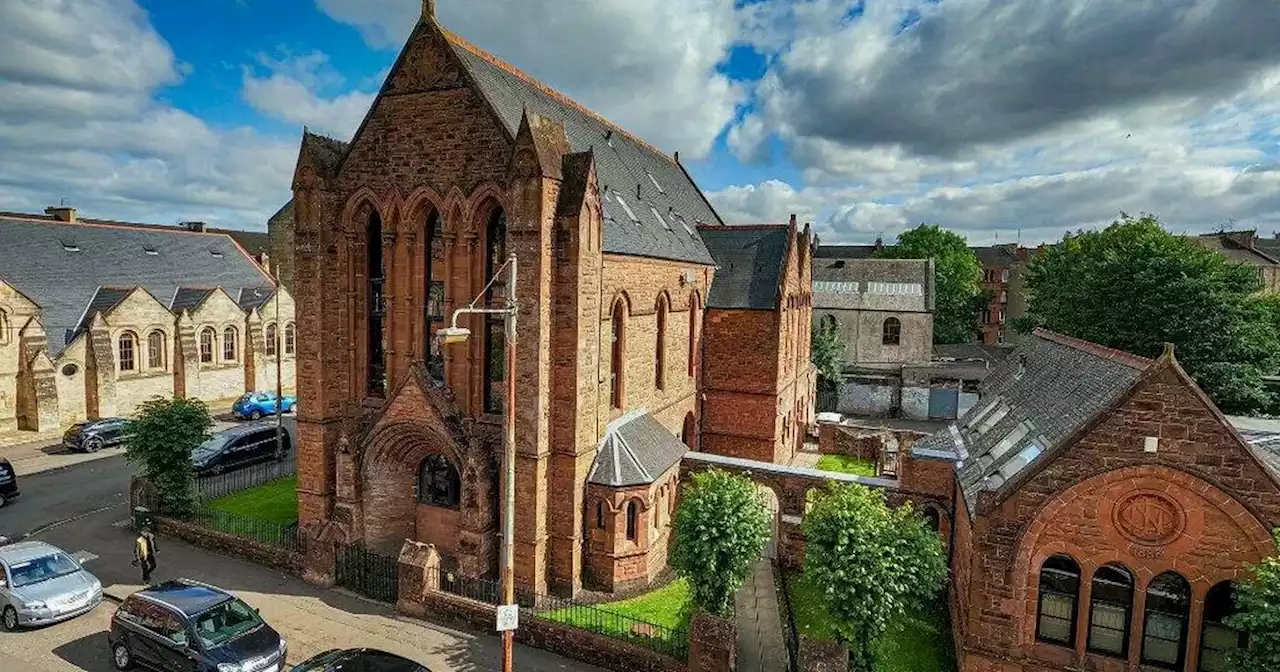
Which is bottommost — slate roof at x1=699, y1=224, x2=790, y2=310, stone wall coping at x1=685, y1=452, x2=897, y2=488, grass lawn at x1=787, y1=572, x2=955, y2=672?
grass lawn at x1=787, y1=572, x2=955, y2=672

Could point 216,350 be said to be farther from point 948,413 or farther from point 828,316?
point 948,413

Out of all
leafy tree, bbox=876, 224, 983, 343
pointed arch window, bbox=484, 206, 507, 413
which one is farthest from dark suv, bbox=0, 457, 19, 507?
leafy tree, bbox=876, 224, 983, 343

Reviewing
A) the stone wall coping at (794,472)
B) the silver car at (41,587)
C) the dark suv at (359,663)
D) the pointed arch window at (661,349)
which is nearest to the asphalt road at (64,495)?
the silver car at (41,587)

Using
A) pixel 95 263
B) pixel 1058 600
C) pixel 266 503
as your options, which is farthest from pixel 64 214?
pixel 1058 600

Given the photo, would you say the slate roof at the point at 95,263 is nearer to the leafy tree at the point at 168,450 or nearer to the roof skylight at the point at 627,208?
the leafy tree at the point at 168,450

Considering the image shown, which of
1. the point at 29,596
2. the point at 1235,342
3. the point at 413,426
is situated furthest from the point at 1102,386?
the point at 1235,342

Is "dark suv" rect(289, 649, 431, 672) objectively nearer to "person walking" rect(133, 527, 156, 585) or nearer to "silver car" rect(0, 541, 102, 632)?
"silver car" rect(0, 541, 102, 632)
